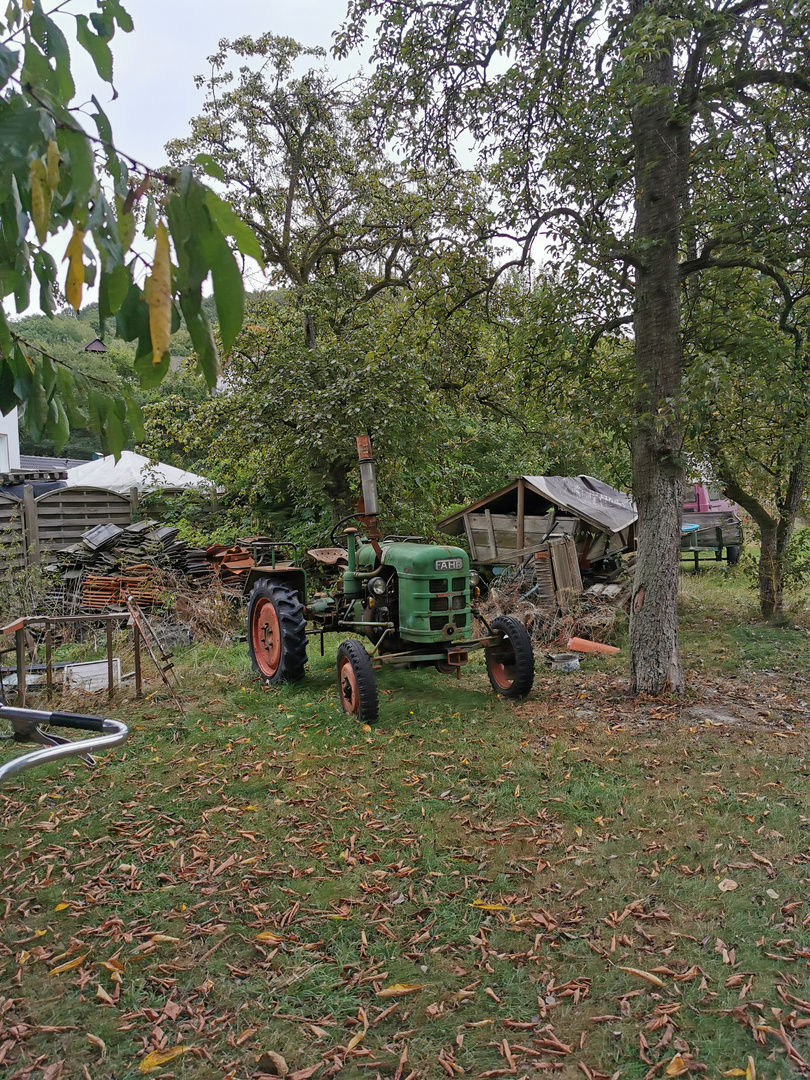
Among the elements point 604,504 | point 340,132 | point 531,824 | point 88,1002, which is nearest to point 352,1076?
point 88,1002

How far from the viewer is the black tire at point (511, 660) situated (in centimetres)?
582

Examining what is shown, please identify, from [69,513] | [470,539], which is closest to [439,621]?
[470,539]

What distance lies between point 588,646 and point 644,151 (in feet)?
15.8

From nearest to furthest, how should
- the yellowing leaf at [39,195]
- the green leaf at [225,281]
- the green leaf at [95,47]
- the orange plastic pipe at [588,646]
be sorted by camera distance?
the green leaf at [225,281], the yellowing leaf at [39,195], the green leaf at [95,47], the orange plastic pipe at [588,646]

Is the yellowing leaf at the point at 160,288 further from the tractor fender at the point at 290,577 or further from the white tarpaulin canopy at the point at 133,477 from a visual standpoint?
the white tarpaulin canopy at the point at 133,477

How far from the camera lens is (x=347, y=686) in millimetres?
5637

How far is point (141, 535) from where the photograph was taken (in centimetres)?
1230

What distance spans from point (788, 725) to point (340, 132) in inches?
461

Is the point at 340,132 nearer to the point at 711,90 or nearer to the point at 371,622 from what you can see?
the point at 711,90

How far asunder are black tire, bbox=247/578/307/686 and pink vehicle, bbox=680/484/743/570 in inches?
360

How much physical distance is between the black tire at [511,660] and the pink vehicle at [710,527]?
8.30 metres

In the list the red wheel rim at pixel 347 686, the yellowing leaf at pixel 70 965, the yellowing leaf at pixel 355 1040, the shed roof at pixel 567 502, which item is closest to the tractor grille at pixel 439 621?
the red wheel rim at pixel 347 686

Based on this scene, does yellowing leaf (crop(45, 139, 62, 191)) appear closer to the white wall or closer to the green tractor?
the green tractor

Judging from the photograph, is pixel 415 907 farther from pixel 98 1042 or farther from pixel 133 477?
pixel 133 477
